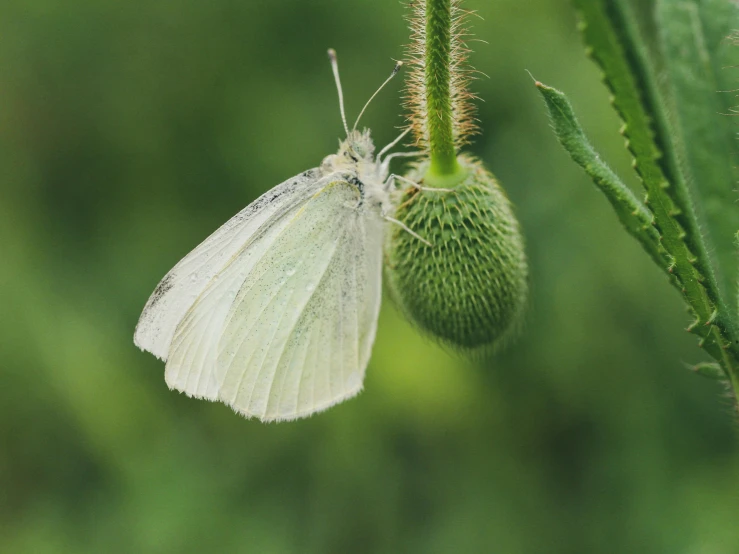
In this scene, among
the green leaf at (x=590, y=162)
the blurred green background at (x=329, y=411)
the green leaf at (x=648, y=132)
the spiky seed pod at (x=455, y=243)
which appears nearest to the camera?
the green leaf at (x=648, y=132)

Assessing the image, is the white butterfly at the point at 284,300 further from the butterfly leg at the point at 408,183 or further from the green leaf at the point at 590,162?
the green leaf at the point at 590,162

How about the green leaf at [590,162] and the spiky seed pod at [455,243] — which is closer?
the green leaf at [590,162]

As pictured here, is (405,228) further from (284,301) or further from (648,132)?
(648,132)

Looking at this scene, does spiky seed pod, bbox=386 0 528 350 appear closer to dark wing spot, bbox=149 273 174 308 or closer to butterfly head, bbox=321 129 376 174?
butterfly head, bbox=321 129 376 174

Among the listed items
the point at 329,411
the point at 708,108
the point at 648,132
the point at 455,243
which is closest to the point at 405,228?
the point at 455,243

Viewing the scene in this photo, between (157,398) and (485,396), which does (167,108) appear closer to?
(157,398)

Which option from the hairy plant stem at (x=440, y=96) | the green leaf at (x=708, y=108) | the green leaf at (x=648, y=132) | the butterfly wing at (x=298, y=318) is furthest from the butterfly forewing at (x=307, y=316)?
the green leaf at (x=648, y=132)
